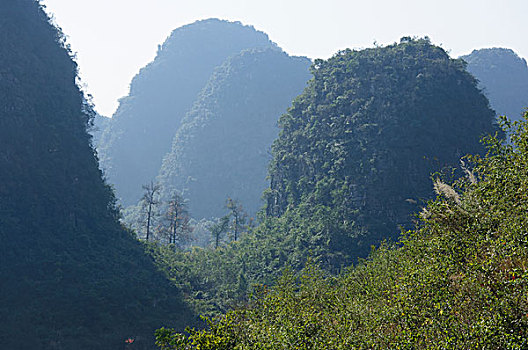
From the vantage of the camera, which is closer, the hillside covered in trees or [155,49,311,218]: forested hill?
the hillside covered in trees

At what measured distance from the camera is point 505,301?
6848 millimetres

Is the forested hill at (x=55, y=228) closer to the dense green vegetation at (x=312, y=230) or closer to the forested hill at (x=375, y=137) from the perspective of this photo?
the dense green vegetation at (x=312, y=230)

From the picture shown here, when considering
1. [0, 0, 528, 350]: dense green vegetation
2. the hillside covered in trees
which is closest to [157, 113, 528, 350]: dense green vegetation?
[0, 0, 528, 350]: dense green vegetation

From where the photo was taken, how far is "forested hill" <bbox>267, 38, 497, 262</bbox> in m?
48.5

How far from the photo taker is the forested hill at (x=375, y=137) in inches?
1911

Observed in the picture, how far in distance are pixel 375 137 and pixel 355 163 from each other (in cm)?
426

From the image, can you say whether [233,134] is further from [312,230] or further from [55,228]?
[55,228]

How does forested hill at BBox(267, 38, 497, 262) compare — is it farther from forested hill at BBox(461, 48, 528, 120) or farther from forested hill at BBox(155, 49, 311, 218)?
forested hill at BBox(461, 48, 528, 120)

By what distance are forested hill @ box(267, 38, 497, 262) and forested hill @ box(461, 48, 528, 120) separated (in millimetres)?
78741

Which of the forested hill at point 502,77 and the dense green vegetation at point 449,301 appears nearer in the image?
the dense green vegetation at point 449,301

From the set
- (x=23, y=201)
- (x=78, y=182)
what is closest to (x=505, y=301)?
(x=23, y=201)

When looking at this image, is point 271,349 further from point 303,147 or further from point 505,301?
point 303,147

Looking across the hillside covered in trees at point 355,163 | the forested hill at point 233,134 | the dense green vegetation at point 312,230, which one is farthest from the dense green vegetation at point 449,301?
the forested hill at point 233,134

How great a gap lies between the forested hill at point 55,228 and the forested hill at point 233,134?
8958 centimetres
